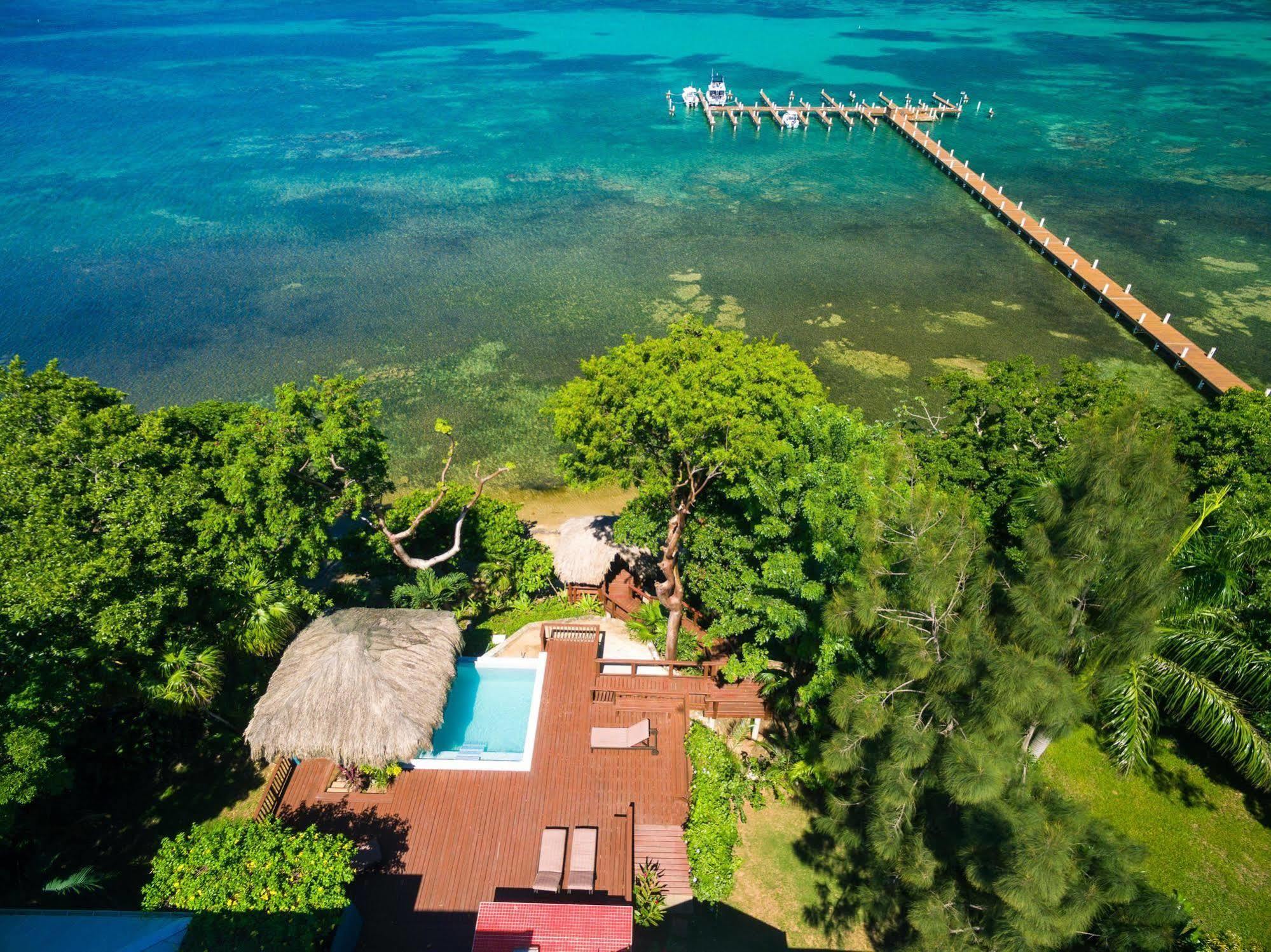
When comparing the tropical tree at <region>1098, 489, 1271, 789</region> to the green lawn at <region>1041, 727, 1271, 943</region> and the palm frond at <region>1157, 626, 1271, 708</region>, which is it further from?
the green lawn at <region>1041, 727, 1271, 943</region>

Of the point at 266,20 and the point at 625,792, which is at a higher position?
the point at 266,20

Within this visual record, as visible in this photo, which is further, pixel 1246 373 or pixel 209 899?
pixel 1246 373

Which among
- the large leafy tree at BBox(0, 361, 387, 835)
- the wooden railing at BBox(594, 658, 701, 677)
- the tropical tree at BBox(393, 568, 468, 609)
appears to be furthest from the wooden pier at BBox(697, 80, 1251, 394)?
the large leafy tree at BBox(0, 361, 387, 835)

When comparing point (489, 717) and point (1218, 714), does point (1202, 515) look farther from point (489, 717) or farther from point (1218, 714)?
point (489, 717)

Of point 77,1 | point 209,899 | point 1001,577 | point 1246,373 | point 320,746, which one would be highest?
point 77,1

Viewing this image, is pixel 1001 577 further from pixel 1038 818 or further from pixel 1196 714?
pixel 1196 714

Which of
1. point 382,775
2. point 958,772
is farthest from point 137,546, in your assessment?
point 958,772

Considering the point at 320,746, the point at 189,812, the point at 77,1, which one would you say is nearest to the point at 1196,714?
the point at 320,746

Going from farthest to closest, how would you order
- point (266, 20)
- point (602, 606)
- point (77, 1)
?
point (77, 1) → point (266, 20) → point (602, 606)

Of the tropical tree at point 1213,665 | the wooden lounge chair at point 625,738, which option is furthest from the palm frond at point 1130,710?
the wooden lounge chair at point 625,738
